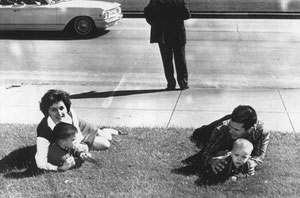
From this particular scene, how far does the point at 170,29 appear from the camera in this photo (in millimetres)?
9141

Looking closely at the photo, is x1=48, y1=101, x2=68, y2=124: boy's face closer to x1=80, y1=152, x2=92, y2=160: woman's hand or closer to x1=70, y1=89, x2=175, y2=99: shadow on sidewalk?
x1=80, y1=152, x2=92, y2=160: woman's hand

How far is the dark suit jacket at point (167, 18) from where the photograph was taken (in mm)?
8977

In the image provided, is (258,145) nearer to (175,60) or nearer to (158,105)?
(158,105)

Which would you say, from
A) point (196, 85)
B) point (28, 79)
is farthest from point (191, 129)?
point (28, 79)

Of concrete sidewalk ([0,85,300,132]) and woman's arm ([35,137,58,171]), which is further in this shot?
concrete sidewalk ([0,85,300,132])

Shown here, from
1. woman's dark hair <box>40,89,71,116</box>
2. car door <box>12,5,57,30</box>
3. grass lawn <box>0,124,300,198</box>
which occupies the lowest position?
car door <box>12,5,57,30</box>

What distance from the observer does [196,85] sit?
9.98 m

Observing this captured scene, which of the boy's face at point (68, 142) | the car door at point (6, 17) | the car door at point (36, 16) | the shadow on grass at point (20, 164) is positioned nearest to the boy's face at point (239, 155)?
the boy's face at point (68, 142)

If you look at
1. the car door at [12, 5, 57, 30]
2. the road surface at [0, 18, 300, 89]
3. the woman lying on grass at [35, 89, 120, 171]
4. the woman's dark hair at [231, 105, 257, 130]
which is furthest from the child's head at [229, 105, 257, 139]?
the car door at [12, 5, 57, 30]

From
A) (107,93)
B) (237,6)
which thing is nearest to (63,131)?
(107,93)

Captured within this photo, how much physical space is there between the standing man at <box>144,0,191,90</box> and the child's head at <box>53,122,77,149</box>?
13.1ft

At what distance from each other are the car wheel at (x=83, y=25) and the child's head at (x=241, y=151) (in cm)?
1118

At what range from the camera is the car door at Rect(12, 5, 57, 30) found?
616 inches

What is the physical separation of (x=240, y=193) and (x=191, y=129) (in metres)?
2.11
